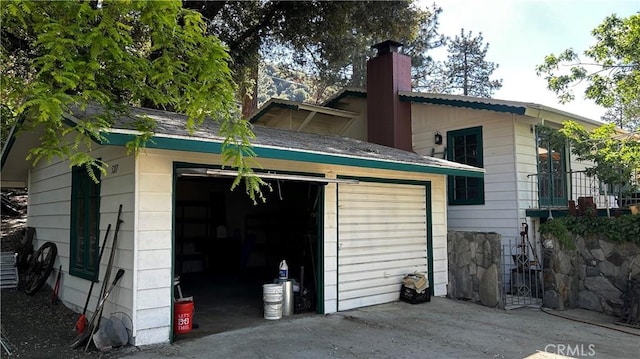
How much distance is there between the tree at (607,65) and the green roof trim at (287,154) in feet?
10.2

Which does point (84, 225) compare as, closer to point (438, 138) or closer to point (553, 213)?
point (438, 138)

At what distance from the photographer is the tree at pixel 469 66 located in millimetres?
27953

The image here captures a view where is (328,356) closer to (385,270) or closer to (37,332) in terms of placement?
(385,270)

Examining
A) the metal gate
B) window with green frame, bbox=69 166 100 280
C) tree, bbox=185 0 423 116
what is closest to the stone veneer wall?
the metal gate

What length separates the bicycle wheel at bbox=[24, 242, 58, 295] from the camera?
759 centimetres

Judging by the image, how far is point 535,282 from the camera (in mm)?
8258

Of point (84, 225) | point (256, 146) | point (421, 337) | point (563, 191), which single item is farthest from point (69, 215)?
point (563, 191)

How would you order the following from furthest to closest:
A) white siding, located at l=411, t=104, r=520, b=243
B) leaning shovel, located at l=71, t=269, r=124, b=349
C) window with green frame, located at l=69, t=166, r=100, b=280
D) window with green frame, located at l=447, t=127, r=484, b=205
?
1. window with green frame, located at l=447, t=127, r=484, b=205
2. white siding, located at l=411, t=104, r=520, b=243
3. window with green frame, located at l=69, t=166, r=100, b=280
4. leaning shovel, located at l=71, t=269, r=124, b=349

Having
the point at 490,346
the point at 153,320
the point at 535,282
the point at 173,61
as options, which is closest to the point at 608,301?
the point at 535,282

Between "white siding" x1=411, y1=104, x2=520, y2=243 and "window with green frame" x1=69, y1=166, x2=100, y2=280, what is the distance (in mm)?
6807

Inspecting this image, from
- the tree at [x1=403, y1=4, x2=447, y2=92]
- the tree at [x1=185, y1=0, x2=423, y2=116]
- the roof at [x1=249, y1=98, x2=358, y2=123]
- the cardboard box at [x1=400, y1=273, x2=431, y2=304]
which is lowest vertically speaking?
the cardboard box at [x1=400, y1=273, x2=431, y2=304]

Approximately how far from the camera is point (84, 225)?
641 cm

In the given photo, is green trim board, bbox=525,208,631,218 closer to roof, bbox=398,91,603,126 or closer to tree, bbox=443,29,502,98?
roof, bbox=398,91,603,126

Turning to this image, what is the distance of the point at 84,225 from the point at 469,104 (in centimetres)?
715
